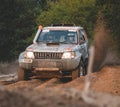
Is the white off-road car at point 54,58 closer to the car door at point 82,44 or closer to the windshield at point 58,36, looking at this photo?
the windshield at point 58,36

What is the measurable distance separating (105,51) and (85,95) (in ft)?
77.9

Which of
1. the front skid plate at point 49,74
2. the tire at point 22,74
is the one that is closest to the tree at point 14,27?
the tire at point 22,74

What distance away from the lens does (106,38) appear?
88.3 ft

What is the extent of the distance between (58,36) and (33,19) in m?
21.2

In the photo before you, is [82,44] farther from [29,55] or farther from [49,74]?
[29,55]

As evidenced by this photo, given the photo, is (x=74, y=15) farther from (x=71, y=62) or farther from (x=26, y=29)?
(x=71, y=62)

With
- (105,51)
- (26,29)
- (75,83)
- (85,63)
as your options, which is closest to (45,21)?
(26,29)

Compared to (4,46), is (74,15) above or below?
above

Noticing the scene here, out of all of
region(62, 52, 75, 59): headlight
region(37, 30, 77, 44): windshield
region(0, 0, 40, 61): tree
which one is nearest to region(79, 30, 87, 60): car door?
region(37, 30, 77, 44): windshield

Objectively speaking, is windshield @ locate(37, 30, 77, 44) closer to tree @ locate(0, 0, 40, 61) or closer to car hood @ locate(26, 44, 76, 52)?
car hood @ locate(26, 44, 76, 52)

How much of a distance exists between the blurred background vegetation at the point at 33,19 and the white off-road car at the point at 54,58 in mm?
7753

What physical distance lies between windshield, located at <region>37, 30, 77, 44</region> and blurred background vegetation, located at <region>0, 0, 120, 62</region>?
7329 mm

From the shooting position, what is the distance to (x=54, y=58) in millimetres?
18219

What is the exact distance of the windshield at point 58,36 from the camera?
19.1 m
